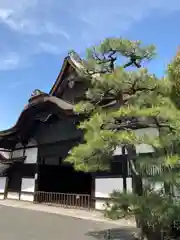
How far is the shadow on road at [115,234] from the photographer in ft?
22.4

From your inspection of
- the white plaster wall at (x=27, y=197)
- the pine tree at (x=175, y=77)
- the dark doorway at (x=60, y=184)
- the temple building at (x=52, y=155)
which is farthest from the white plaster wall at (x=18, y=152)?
the pine tree at (x=175, y=77)

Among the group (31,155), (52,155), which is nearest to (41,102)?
(52,155)

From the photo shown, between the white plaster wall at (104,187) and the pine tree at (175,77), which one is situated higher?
the pine tree at (175,77)

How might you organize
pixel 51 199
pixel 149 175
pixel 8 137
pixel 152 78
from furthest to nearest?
1. pixel 8 137
2. pixel 51 199
3. pixel 152 78
4. pixel 149 175

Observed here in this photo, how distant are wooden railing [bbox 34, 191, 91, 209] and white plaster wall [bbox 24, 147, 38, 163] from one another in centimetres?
199

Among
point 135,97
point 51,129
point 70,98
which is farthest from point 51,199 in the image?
point 135,97

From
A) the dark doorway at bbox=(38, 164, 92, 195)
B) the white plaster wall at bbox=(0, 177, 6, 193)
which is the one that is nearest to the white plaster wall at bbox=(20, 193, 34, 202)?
the dark doorway at bbox=(38, 164, 92, 195)

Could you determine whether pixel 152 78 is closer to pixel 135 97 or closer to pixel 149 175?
pixel 135 97

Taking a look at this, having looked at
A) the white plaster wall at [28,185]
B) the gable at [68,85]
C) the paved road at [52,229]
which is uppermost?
the gable at [68,85]

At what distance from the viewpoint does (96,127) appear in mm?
5676

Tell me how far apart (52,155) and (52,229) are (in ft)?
22.1

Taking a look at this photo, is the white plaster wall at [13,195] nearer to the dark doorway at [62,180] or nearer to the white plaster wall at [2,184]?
the white plaster wall at [2,184]

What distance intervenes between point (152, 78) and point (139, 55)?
837mm

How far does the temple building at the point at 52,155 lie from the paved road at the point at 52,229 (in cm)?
262
